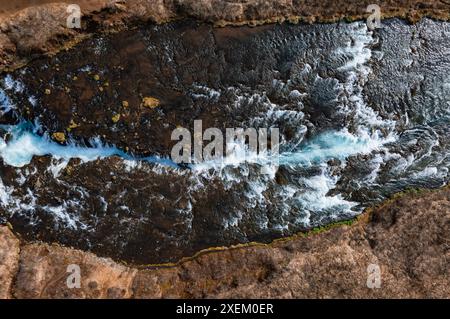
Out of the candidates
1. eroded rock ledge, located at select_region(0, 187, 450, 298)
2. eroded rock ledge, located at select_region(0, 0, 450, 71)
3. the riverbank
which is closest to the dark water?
the riverbank

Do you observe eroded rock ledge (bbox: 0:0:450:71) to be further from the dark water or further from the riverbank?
the dark water

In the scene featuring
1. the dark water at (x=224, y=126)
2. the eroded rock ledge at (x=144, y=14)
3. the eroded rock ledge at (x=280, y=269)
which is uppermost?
the eroded rock ledge at (x=144, y=14)

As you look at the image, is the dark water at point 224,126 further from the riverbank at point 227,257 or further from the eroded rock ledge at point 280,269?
the eroded rock ledge at point 280,269

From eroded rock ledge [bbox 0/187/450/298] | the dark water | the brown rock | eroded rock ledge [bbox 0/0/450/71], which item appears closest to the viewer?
the brown rock

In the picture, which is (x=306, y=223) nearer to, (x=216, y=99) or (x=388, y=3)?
(x=216, y=99)

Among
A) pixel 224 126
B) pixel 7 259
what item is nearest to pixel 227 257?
pixel 224 126

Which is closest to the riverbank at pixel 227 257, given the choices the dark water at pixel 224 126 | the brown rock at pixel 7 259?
the brown rock at pixel 7 259

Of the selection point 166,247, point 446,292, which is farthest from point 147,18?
point 446,292
